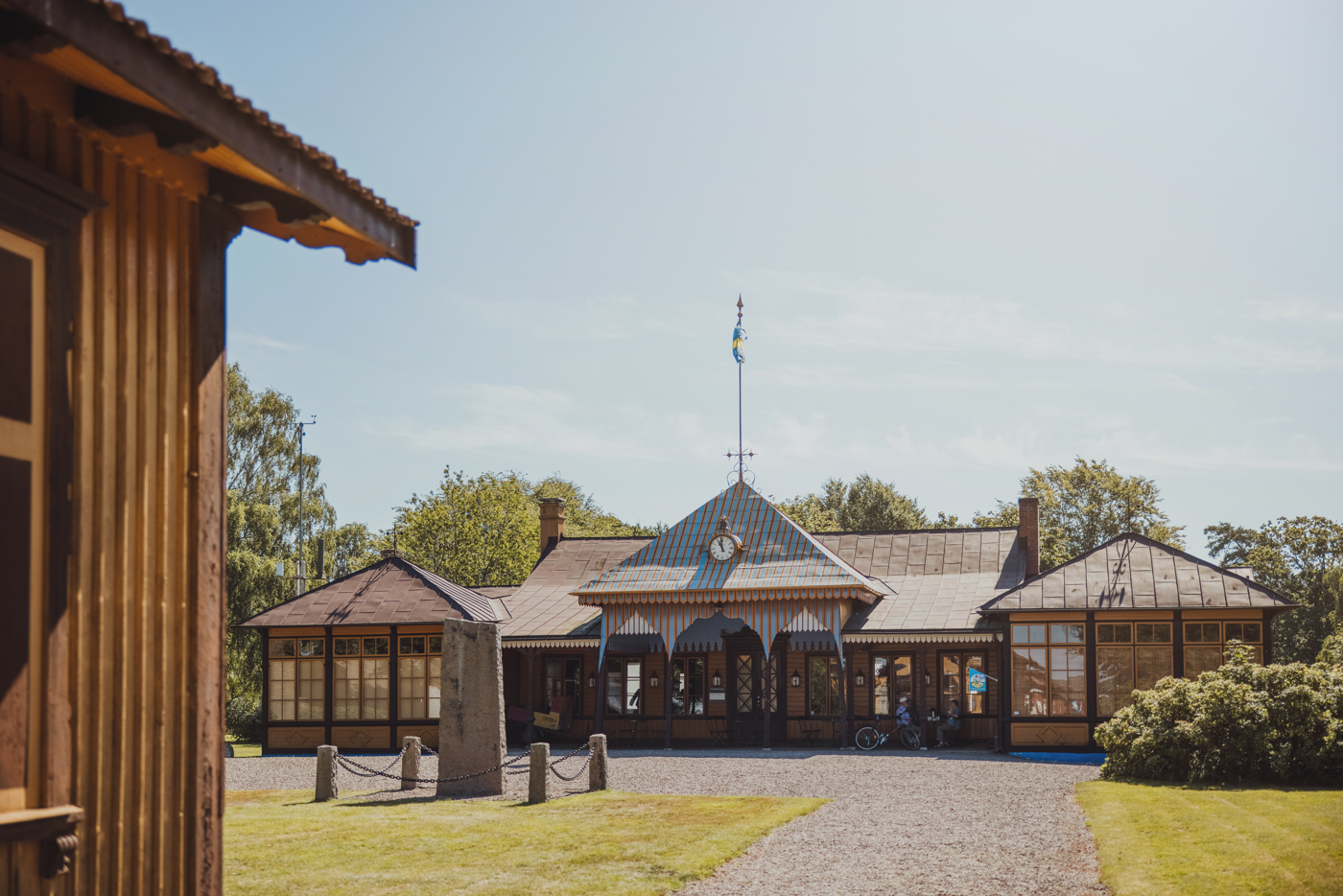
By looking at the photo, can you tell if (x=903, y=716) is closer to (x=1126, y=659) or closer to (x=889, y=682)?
(x=889, y=682)

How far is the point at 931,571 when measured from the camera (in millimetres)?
29984

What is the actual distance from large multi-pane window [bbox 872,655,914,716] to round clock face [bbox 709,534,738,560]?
394 centimetres

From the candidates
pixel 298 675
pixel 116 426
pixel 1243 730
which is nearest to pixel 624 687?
pixel 298 675

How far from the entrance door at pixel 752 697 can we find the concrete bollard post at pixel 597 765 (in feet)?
33.8

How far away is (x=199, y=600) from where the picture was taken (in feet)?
18.8

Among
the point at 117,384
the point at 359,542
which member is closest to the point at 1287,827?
the point at 117,384

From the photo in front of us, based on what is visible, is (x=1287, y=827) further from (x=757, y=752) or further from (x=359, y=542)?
(x=359, y=542)

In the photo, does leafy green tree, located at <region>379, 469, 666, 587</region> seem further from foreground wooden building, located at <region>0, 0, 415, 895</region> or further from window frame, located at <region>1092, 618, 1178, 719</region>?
foreground wooden building, located at <region>0, 0, 415, 895</region>

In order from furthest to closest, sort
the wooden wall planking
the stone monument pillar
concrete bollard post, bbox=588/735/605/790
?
concrete bollard post, bbox=588/735/605/790
the stone monument pillar
the wooden wall planking

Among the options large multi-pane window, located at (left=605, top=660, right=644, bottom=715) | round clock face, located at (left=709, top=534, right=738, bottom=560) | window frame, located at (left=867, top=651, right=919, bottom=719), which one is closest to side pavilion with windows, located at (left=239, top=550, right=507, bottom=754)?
large multi-pane window, located at (left=605, top=660, right=644, bottom=715)

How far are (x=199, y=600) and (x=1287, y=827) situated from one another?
35.6 ft

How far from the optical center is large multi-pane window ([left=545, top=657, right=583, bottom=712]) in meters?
29.1

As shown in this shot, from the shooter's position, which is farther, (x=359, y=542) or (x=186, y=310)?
(x=359, y=542)

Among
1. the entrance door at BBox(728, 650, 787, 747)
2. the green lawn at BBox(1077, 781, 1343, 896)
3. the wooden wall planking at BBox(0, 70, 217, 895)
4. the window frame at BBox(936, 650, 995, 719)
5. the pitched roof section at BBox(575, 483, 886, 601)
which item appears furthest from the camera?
the entrance door at BBox(728, 650, 787, 747)
